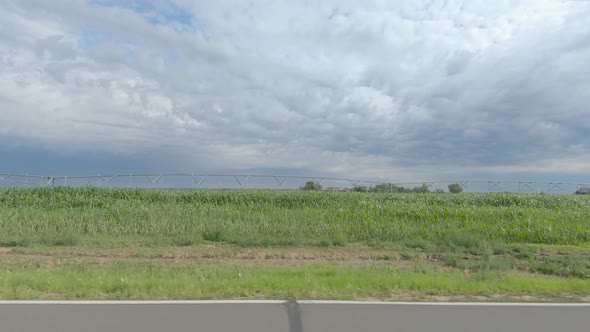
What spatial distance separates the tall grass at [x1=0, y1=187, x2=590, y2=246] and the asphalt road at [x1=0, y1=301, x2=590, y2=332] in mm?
8652

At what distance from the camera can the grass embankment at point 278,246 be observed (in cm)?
718

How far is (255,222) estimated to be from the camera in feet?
57.7

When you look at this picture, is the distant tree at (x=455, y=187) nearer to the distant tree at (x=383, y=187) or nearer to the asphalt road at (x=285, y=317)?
the distant tree at (x=383, y=187)

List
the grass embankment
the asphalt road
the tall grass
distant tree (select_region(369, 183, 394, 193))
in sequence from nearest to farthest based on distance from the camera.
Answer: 1. the asphalt road
2. the grass embankment
3. the tall grass
4. distant tree (select_region(369, 183, 394, 193))

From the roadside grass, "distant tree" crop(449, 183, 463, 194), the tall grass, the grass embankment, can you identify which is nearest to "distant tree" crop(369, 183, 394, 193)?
"distant tree" crop(449, 183, 463, 194)

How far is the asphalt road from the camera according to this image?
5.21m

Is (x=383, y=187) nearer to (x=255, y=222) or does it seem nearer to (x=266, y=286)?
(x=255, y=222)

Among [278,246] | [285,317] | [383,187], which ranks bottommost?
[278,246]

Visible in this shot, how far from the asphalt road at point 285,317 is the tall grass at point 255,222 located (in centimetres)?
865

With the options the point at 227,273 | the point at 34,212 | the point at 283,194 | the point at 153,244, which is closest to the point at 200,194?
the point at 283,194

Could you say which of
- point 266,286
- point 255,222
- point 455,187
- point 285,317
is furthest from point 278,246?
point 455,187

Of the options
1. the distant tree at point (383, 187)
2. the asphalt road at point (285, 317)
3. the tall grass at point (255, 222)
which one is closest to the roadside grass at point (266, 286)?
the asphalt road at point (285, 317)

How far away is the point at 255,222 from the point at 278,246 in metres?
3.30

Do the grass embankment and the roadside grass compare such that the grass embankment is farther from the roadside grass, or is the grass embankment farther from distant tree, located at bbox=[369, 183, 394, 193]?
distant tree, located at bbox=[369, 183, 394, 193]
